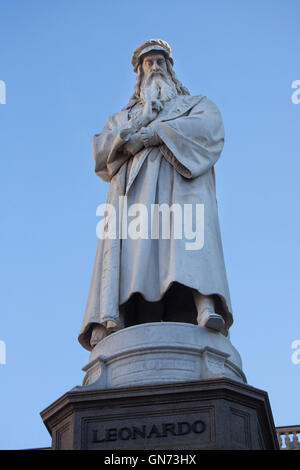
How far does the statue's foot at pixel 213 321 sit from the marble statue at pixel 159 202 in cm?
A: 1

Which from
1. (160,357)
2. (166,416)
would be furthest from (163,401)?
(160,357)

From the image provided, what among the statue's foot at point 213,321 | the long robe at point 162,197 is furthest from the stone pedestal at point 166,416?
the long robe at point 162,197

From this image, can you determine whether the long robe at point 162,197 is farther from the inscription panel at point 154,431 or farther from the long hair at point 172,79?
the inscription panel at point 154,431

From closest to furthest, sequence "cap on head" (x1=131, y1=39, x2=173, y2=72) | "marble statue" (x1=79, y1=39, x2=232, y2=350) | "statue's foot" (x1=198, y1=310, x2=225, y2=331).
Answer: "statue's foot" (x1=198, y1=310, x2=225, y2=331)
"marble statue" (x1=79, y1=39, x2=232, y2=350)
"cap on head" (x1=131, y1=39, x2=173, y2=72)

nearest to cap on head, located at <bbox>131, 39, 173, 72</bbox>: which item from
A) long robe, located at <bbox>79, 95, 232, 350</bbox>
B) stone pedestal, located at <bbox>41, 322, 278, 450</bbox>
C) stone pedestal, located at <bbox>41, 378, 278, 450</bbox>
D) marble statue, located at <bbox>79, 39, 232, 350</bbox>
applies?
marble statue, located at <bbox>79, 39, 232, 350</bbox>

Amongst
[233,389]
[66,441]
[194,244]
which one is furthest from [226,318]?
[66,441]

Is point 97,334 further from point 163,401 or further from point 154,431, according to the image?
point 154,431

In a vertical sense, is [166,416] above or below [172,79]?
below

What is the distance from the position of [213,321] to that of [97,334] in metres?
1.57

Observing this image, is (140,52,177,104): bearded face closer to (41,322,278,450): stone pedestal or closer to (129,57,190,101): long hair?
(129,57,190,101): long hair

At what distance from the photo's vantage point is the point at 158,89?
14.1 metres

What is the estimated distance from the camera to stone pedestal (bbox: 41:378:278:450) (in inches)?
391
